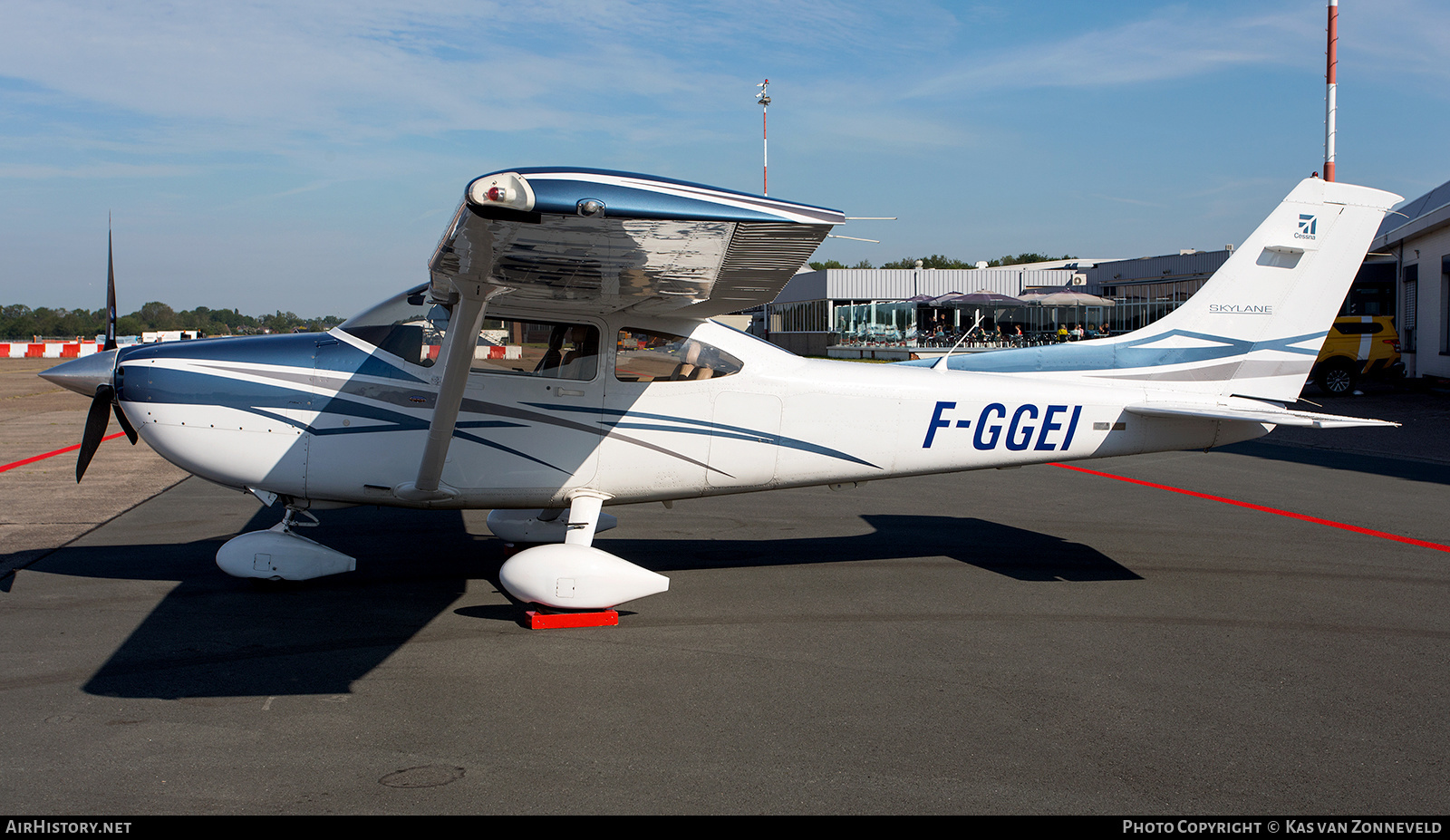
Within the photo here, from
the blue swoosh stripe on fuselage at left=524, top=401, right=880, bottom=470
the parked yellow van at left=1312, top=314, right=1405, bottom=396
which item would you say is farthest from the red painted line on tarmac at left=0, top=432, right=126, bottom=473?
the parked yellow van at left=1312, top=314, right=1405, bottom=396

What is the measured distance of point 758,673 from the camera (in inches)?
175

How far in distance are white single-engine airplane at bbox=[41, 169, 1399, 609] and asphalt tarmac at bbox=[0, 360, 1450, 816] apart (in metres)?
0.66

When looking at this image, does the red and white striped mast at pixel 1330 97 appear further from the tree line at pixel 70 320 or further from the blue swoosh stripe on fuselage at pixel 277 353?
the tree line at pixel 70 320

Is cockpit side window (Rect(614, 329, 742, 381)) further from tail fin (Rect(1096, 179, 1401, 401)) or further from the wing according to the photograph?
tail fin (Rect(1096, 179, 1401, 401))

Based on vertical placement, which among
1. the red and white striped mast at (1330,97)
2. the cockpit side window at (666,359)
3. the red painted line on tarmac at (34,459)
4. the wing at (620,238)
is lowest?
the red painted line on tarmac at (34,459)

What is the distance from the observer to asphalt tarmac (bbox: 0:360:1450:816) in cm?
329

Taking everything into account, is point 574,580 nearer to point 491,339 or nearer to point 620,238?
point 491,339

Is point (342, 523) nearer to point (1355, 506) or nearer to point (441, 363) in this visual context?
point (441, 363)

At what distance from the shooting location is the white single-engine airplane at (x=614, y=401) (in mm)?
5223

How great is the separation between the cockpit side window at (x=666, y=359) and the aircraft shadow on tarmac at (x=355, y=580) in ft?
5.00

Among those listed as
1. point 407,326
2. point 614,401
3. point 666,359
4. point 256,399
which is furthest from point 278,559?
point 666,359

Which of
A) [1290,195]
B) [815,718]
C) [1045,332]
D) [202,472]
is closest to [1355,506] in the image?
[1290,195]

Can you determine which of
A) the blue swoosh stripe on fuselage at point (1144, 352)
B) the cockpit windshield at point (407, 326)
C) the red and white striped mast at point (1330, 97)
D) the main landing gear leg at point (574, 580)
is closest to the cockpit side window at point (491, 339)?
the cockpit windshield at point (407, 326)

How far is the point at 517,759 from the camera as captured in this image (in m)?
3.49
